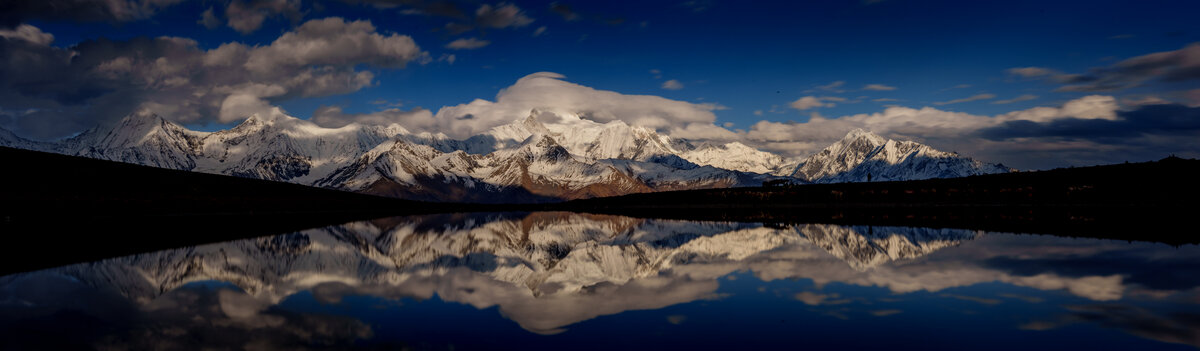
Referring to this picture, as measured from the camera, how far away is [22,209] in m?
157

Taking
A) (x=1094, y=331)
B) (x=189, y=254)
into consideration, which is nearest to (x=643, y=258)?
(x=1094, y=331)

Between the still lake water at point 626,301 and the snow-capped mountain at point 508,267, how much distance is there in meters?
0.25

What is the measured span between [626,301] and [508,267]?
20597mm

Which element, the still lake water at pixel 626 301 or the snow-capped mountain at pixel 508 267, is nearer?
the still lake water at pixel 626 301

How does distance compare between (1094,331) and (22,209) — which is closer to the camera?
(1094,331)

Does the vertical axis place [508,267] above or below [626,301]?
below

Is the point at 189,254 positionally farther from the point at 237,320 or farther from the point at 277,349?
the point at 277,349

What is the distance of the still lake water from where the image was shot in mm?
24688

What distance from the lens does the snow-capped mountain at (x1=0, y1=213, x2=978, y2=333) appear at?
115 ft

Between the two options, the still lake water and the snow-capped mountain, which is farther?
the snow-capped mountain

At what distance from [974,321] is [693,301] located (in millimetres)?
12061

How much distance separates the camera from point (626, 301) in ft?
109

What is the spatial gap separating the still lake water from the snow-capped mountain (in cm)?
25

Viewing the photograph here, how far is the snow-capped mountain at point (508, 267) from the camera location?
34969 mm
